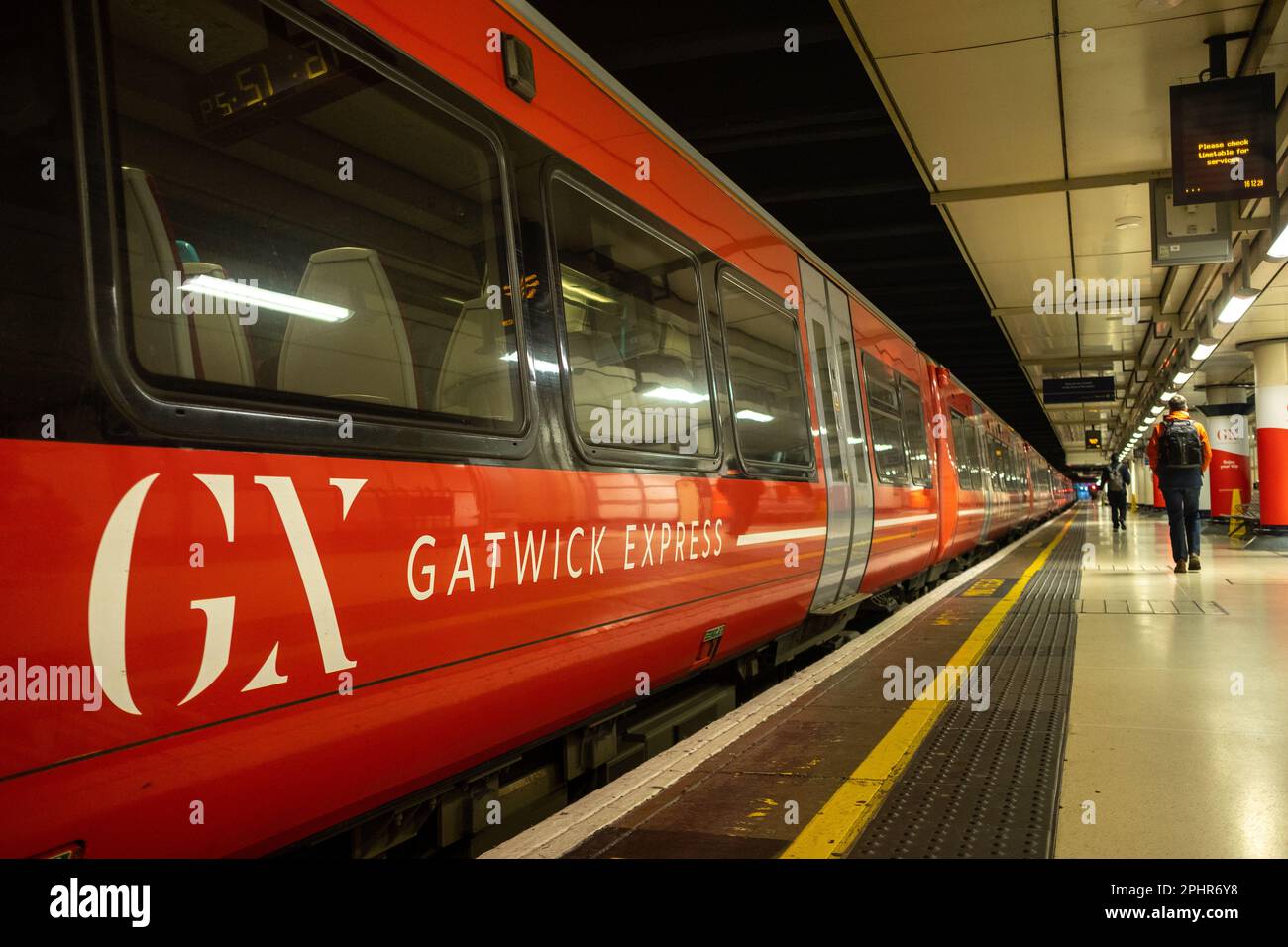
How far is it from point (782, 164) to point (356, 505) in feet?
31.9

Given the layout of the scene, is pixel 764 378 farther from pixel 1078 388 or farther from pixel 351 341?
pixel 1078 388

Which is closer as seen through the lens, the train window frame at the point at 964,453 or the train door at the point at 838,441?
the train door at the point at 838,441

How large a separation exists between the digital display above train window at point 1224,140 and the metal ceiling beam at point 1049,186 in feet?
6.86

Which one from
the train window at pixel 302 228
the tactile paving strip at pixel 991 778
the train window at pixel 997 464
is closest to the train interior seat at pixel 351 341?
the train window at pixel 302 228

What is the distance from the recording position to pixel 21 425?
1478mm

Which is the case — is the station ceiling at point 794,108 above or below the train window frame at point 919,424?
above

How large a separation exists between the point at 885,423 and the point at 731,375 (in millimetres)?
3687

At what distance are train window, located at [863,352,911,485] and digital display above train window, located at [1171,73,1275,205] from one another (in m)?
2.41

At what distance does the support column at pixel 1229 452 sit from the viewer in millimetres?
21484

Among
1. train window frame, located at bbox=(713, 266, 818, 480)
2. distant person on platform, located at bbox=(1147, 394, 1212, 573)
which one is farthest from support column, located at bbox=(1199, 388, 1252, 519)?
train window frame, located at bbox=(713, 266, 818, 480)

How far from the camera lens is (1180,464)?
9578 mm

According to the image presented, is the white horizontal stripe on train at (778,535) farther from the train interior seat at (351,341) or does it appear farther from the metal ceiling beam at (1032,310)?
the metal ceiling beam at (1032,310)
